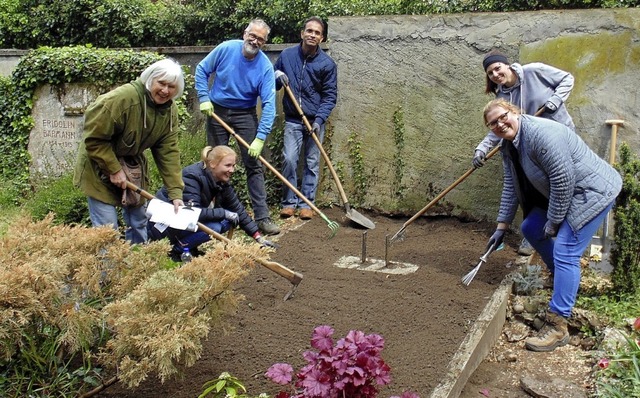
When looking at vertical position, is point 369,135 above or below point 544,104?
below

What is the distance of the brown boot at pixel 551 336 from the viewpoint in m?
4.81

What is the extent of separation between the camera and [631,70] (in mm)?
6641

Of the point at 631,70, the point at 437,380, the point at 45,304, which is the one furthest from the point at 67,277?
the point at 631,70

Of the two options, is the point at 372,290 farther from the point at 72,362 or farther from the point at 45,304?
the point at 45,304

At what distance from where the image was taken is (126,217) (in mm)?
5375

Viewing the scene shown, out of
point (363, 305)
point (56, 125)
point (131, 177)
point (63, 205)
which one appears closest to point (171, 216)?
point (131, 177)

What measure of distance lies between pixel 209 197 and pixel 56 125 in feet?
13.8

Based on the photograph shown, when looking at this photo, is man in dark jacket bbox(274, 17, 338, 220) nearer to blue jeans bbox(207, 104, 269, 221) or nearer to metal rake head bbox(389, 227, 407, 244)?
blue jeans bbox(207, 104, 269, 221)

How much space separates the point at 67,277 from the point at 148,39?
8722 millimetres

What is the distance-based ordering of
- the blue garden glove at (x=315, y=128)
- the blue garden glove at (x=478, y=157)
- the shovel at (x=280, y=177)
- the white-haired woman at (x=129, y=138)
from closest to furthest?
Answer: the white-haired woman at (x=129, y=138), the blue garden glove at (x=478, y=157), the shovel at (x=280, y=177), the blue garden glove at (x=315, y=128)

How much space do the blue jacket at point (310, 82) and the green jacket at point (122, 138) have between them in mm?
2573

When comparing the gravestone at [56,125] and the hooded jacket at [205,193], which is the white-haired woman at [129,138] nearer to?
the hooded jacket at [205,193]

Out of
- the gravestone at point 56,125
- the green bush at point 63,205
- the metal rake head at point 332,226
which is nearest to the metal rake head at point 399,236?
→ the metal rake head at point 332,226

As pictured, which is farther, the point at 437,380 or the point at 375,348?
the point at 437,380
